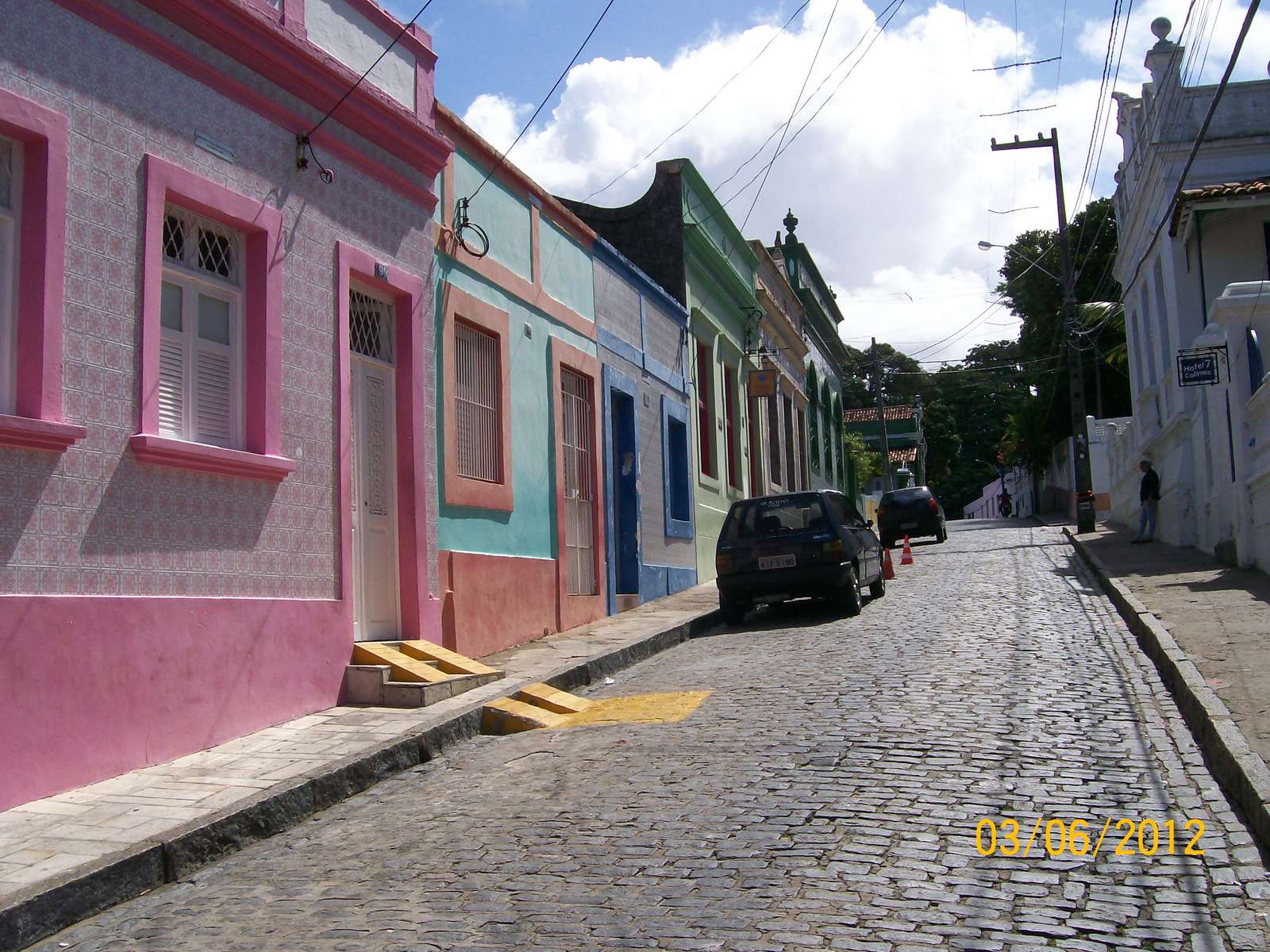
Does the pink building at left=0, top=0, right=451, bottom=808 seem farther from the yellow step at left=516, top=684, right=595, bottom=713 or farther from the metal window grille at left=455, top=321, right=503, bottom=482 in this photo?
the yellow step at left=516, top=684, right=595, bottom=713

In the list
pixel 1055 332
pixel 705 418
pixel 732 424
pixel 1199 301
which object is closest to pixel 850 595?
pixel 705 418

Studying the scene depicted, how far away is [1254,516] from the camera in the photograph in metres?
13.4

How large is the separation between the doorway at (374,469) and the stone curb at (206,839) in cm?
162

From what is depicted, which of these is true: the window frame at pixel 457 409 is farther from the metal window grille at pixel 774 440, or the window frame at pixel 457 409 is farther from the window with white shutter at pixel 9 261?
the metal window grille at pixel 774 440

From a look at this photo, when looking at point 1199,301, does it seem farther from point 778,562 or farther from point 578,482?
point 578,482

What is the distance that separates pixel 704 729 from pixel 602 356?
850 centimetres

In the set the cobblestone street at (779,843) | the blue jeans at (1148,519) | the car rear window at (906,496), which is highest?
the car rear window at (906,496)

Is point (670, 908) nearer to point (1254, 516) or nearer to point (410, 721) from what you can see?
point (410, 721)

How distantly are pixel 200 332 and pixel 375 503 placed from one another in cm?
247

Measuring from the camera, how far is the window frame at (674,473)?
17656 mm

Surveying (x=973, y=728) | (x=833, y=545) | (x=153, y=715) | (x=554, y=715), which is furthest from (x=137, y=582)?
(x=833, y=545)

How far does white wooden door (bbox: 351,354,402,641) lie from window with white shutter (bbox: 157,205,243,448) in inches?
62.2

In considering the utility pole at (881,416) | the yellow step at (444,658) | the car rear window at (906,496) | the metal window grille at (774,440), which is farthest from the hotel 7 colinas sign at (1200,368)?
the utility pole at (881,416)

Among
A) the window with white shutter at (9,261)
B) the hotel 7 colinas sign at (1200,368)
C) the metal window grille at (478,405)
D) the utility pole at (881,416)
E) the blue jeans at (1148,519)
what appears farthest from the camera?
the utility pole at (881,416)
